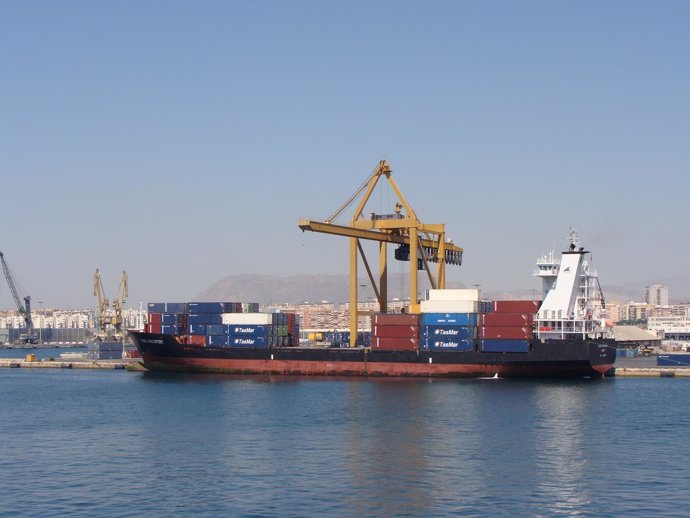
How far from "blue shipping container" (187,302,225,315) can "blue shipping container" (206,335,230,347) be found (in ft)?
5.88

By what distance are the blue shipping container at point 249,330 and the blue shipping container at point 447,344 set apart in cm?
1184

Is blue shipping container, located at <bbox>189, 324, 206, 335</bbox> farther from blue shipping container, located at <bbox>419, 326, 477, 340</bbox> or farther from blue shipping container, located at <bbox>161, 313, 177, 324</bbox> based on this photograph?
blue shipping container, located at <bbox>419, 326, 477, 340</bbox>

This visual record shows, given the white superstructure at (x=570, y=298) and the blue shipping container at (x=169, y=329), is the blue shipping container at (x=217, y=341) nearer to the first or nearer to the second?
the blue shipping container at (x=169, y=329)

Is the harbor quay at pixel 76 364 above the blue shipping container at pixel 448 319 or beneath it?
beneath

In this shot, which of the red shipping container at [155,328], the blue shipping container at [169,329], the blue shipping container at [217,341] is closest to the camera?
the blue shipping container at [217,341]

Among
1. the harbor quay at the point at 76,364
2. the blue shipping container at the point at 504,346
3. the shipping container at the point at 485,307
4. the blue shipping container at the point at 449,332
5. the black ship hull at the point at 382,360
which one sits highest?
the shipping container at the point at 485,307

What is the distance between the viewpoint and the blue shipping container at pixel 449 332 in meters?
61.9

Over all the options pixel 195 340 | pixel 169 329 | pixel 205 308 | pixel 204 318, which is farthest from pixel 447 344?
pixel 169 329

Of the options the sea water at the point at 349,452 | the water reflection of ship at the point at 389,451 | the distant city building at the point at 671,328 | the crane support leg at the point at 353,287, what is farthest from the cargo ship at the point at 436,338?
the distant city building at the point at 671,328

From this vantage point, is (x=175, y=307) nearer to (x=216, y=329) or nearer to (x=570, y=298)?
(x=216, y=329)

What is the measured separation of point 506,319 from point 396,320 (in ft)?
24.8

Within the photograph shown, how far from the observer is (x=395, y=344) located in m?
63.7

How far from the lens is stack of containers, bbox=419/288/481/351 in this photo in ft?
203

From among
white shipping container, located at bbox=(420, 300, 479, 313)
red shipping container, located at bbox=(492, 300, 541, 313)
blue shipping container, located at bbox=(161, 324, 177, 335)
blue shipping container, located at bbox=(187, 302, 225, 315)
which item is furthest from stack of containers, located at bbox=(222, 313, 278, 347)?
red shipping container, located at bbox=(492, 300, 541, 313)
